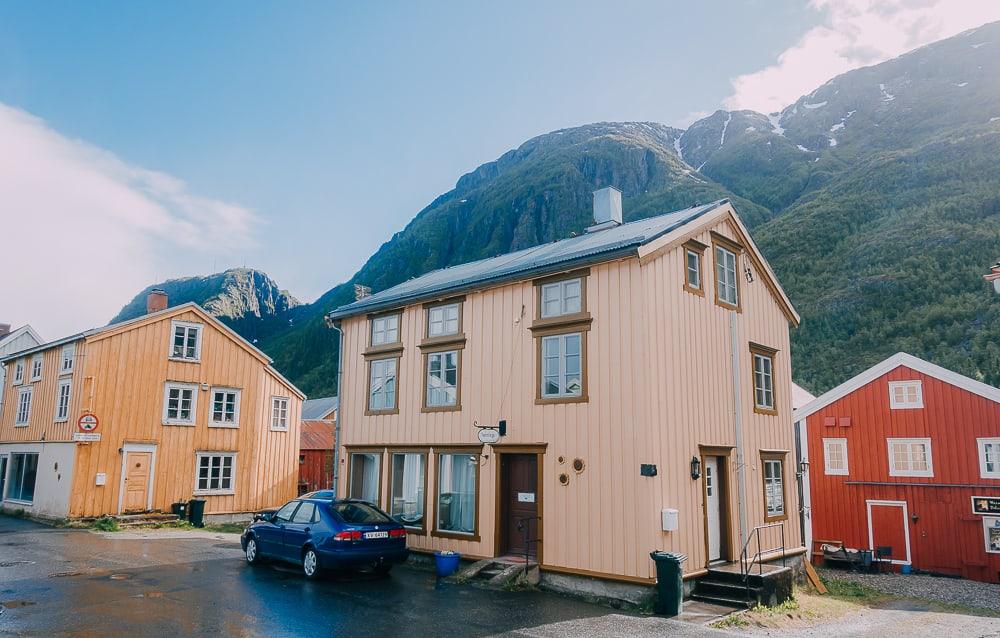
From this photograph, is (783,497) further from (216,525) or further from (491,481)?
(216,525)

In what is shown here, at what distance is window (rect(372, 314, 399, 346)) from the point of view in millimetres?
18766

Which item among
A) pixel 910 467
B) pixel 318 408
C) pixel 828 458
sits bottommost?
pixel 910 467

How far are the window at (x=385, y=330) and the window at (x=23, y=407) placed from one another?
17348mm

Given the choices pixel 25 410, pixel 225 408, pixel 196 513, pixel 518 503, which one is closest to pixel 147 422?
pixel 225 408

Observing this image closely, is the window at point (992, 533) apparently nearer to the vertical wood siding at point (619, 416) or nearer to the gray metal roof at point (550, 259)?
the vertical wood siding at point (619, 416)

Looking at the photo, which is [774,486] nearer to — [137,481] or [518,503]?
[518,503]

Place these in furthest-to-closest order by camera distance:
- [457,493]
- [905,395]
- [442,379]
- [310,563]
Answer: [905,395], [442,379], [457,493], [310,563]

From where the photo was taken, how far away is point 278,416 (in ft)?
96.3

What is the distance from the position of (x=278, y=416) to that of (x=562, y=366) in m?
18.6

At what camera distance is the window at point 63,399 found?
2427cm

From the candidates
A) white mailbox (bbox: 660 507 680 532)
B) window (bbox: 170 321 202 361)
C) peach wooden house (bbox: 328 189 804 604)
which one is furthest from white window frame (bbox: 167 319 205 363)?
white mailbox (bbox: 660 507 680 532)

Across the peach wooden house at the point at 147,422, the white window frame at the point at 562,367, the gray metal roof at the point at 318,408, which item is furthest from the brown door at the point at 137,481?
the gray metal roof at the point at 318,408

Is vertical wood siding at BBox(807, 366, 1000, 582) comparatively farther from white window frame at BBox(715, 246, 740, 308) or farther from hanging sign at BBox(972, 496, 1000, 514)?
white window frame at BBox(715, 246, 740, 308)

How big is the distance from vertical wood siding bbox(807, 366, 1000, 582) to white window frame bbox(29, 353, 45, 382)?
30.5m
